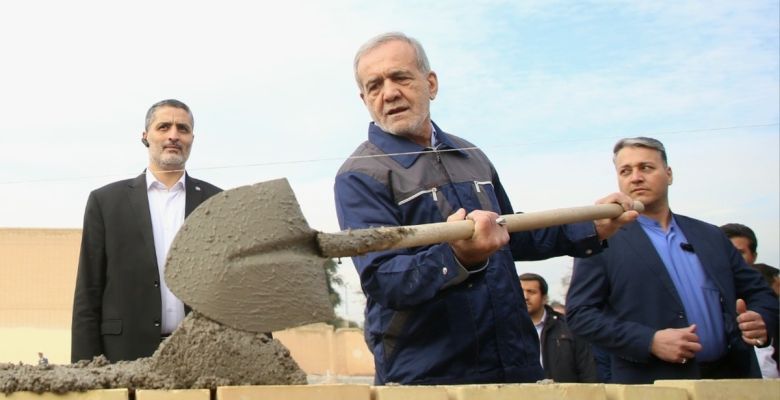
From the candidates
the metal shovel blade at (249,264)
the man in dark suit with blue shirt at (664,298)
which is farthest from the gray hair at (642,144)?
the metal shovel blade at (249,264)

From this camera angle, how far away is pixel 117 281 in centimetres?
447

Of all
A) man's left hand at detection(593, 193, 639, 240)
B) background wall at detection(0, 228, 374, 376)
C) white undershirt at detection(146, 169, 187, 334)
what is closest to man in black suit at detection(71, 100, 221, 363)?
white undershirt at detection(146, 169, 187, 334)

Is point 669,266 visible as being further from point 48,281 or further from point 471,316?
point 48,281

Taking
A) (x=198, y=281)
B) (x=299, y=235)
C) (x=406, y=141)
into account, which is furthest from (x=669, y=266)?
(x=198, y=281)

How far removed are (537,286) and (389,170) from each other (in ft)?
10.7

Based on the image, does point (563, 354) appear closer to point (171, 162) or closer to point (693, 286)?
point (693, 286)

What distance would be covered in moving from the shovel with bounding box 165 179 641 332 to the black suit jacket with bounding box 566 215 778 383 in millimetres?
1735

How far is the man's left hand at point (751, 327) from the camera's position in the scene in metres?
4.46

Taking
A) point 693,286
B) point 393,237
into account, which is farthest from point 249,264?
point 693,286

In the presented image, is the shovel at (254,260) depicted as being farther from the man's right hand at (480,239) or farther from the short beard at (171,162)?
the short beard at (171,162)

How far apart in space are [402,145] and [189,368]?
144cm

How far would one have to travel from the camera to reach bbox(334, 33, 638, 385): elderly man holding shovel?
3451 mm

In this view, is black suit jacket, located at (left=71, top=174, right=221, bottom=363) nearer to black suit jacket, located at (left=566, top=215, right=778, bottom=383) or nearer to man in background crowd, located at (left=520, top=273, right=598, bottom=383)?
black suit jacket, located at (left=566, top=215, right=778, bottom=383)

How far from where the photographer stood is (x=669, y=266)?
458 cm
